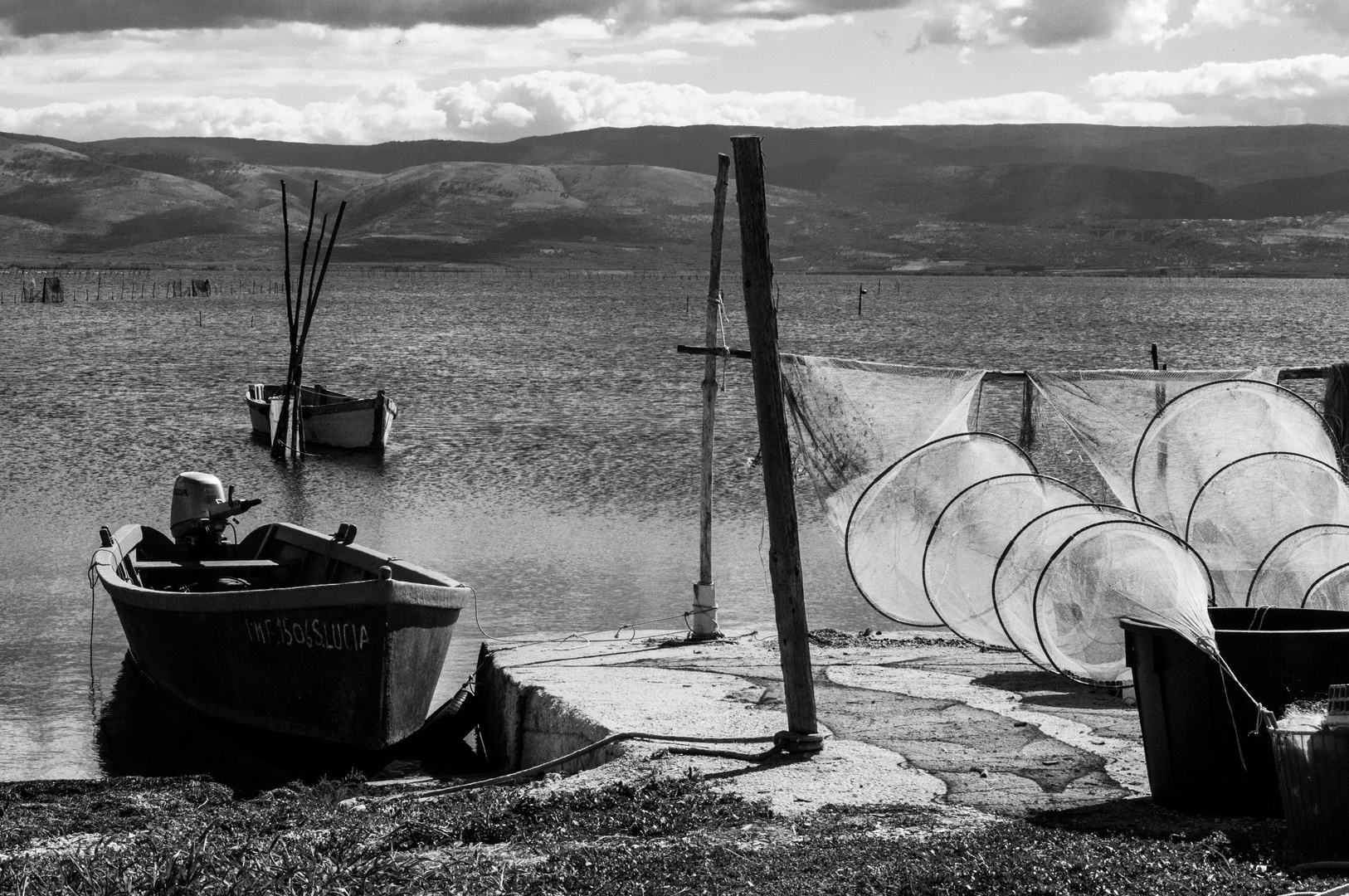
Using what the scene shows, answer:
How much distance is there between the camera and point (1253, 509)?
10.0 m

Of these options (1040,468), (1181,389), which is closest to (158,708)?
(1040,468)

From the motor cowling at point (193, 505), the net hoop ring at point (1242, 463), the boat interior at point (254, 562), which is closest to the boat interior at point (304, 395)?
the motor cowling at point (193, 505)

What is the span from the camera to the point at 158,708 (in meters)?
11.9

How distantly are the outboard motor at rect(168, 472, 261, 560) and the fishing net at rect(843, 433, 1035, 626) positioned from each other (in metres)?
6.53

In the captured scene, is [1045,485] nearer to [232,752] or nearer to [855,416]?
[855,416]

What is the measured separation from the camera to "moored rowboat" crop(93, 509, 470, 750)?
31.6 feet

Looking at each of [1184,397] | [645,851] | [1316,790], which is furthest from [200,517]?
[1316,790]

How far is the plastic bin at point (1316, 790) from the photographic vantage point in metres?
5.46

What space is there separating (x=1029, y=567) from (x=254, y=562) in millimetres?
7090

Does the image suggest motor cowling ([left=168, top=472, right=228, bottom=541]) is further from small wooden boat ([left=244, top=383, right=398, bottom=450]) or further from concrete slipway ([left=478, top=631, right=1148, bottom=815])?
small wooden boat ([left=244, top=383, right=398, bottom=450])

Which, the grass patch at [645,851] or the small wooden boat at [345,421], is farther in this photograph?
the small wooden boat at [345,421]

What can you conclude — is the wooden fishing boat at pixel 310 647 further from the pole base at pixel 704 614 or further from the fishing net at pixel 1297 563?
the fishing net at pixel 1297 563

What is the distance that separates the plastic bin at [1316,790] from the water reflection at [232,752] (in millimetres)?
5802

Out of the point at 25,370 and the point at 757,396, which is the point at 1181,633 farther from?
the point at 25,370
